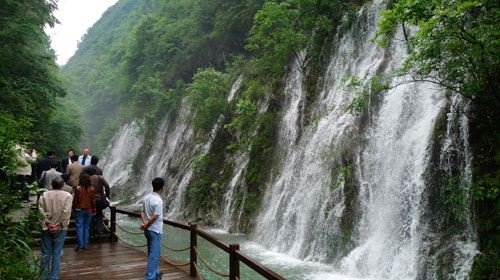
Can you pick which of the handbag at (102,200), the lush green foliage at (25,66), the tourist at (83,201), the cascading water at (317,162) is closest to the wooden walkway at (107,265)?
the tourist at (83,201)

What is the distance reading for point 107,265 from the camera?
310 inches

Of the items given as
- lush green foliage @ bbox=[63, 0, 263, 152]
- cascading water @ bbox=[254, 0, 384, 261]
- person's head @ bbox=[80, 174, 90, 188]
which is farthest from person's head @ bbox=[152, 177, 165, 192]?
lush green foliage @ bbox=[63, 0, 263, 152]

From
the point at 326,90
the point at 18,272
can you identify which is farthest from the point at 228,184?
the point at 18,272

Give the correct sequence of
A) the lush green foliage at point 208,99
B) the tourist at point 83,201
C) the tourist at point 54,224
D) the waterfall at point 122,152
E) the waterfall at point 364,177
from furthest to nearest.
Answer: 1. the waterfall at point 122,152
2. the lush green foliage at point 208,99
3. the waterfall at point 364,177
4. the tourist at point 83,201
5. the tourist at point 54,224

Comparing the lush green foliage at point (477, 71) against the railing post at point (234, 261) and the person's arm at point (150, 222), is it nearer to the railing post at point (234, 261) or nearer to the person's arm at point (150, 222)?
the railing post at point (234, 261)

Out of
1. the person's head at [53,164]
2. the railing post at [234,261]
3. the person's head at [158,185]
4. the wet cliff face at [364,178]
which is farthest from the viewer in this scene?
the person's head at [53,164]

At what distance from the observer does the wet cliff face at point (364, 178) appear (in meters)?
8.60

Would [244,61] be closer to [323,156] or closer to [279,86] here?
[279,86]

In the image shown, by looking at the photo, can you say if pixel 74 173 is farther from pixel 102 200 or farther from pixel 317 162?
pixel 317 162

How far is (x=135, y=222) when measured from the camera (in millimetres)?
20281

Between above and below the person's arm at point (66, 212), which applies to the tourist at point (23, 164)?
above

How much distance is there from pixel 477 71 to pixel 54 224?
26.0 ft

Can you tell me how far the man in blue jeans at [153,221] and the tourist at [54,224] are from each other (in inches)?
49.7

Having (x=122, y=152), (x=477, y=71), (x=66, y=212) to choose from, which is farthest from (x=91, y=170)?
(x=122, y=152)
